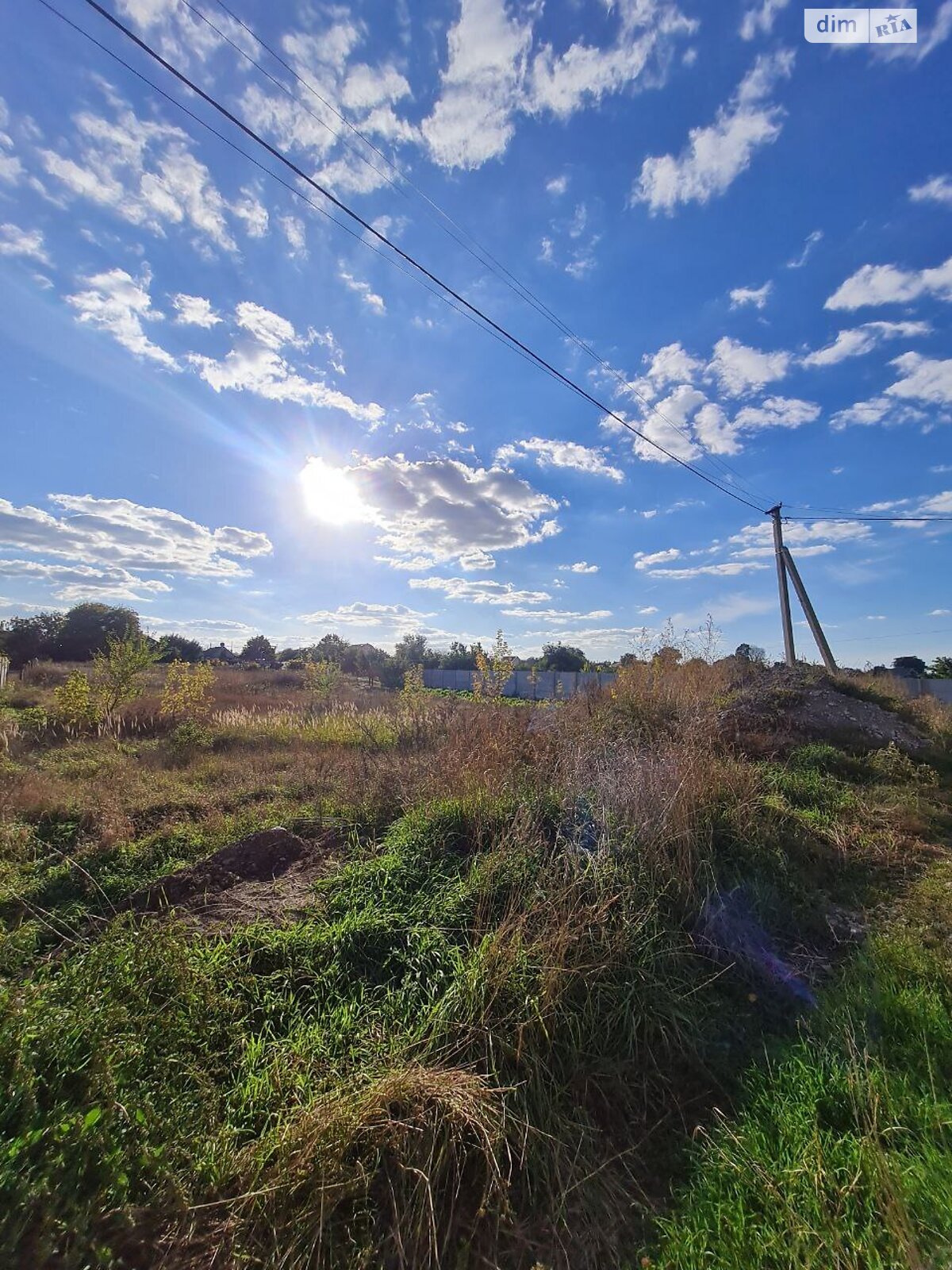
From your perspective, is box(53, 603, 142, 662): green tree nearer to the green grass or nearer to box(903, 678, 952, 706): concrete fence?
the green grass

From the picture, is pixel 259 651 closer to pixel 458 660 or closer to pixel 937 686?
pixel 458 660

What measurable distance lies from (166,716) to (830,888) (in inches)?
489

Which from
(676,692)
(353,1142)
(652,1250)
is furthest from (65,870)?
(676,692)

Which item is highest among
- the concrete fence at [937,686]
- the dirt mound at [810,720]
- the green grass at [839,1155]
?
the concrete fence at [937,686]

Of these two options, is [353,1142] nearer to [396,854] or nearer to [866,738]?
[396,854]

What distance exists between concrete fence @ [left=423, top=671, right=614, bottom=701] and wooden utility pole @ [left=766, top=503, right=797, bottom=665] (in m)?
4.42

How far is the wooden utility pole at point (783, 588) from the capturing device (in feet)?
43.4

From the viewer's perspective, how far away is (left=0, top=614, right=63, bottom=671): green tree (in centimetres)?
3019

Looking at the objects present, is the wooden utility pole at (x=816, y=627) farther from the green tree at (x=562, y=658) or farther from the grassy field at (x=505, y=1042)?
the green tree at (x=562, y=658)

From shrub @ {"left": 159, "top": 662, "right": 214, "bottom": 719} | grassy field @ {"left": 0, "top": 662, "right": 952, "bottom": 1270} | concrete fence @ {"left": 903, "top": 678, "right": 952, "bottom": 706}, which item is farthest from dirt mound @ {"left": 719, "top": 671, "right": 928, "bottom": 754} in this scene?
concrete fence @ {"left": 903, "top": 678, "right": 952, "bottom": 706}

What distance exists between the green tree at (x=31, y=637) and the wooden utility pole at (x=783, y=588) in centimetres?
3636

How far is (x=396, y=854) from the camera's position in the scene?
383 cm

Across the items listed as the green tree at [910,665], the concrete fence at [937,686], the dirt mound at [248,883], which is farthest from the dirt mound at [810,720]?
the green tree at [910,665]

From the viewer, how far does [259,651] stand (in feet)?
165
